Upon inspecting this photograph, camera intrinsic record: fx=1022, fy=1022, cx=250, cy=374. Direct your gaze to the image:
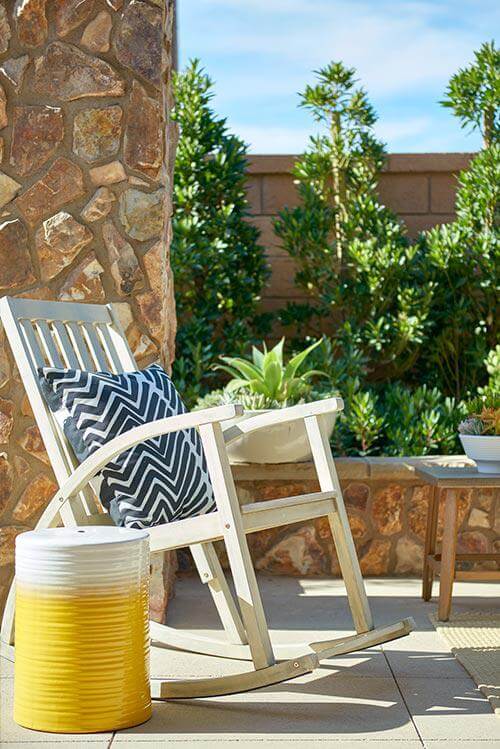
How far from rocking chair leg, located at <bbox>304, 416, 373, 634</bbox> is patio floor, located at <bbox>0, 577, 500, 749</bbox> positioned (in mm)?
172

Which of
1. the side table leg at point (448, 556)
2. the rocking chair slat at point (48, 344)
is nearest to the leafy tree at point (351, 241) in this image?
the side table leg at point (448, 556)

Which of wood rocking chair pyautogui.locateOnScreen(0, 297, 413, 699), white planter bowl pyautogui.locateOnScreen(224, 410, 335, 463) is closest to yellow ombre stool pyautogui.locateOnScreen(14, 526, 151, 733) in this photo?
wood rocking chair pyautogui.locateOnScreen(0, 297, 413, 699)

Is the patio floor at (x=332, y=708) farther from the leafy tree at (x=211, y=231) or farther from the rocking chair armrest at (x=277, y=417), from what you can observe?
the leafy tree at (x=211, y=231)

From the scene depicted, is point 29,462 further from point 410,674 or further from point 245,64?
point 245,64

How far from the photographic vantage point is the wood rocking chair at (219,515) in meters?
2.26

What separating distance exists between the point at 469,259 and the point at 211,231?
120 cm

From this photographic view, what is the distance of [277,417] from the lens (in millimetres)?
2355

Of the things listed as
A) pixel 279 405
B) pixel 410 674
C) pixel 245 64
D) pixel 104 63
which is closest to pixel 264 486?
pixel 279 405

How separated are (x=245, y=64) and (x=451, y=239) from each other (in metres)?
3.62

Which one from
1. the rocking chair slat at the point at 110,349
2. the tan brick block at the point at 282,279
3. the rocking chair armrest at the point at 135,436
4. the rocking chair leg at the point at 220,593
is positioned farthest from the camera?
the tan brick block at the point at 282,279

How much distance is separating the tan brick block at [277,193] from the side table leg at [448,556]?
230 centimetres

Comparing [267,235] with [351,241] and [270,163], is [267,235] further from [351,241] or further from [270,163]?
[351,241]

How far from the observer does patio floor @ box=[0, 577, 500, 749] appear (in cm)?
210

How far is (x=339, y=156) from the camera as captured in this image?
193 inches
